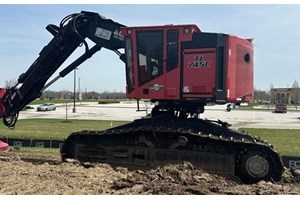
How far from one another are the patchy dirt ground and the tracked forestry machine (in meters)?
0.53

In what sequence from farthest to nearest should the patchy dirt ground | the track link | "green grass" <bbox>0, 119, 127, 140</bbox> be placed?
"green grass" <bbox>0, 119, 127, 140</bbox> < the track link < the patchy dirt ground

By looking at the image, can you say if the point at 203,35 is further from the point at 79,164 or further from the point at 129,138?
the point at 79,164

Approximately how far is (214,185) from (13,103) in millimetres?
6856

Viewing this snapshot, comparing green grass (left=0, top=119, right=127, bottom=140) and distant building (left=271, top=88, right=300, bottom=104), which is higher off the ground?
distant building (left=271, top=88, right=300, bottom=104)

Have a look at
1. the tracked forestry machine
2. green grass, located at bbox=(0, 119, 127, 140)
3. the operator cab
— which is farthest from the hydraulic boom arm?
green grass, located at bbox=(0, 119, 127, 140)

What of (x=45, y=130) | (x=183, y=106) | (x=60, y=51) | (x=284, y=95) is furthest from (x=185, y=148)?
(x=284, y=95)

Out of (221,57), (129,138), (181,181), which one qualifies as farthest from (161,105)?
(181,181)

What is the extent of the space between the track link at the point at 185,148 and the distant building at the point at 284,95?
12388 cm

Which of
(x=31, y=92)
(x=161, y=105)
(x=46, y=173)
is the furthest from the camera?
(x=31, y=92)

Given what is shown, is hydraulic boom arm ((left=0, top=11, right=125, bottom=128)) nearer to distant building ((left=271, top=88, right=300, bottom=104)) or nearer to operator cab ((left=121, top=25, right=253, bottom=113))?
operator cab ((left=121, top=25, right=253, bottom=113))

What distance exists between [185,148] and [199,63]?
2.01 m

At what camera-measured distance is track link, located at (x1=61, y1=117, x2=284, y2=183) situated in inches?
350

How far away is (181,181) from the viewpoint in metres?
8.05

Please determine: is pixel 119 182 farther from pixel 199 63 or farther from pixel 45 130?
pixel 45 130
